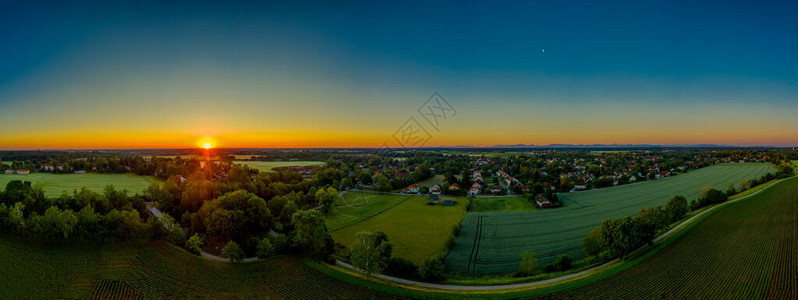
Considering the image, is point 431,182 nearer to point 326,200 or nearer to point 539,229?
point 326,200

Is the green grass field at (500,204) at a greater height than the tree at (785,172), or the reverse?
the tree at (785,172)

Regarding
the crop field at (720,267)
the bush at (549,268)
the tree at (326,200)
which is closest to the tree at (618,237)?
the crop field at (720,267)

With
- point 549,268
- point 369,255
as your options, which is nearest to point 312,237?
point 369,255

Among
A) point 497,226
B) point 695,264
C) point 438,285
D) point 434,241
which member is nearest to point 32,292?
point 438,285

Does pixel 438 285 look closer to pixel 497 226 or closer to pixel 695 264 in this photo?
pixel 497 226

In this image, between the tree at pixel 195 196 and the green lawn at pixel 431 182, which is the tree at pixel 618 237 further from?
the green lawn at pixel 431 182

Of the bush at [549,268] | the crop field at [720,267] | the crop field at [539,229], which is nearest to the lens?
the crop field at [720,267]

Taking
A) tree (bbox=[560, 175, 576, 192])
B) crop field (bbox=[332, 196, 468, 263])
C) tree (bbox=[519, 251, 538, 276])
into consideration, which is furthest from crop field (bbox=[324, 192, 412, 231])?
tree (bbox=[560, 175, 576, 192])
